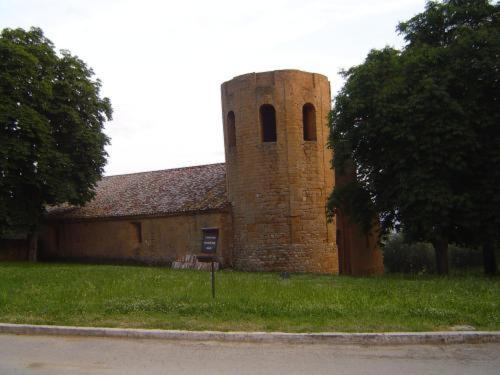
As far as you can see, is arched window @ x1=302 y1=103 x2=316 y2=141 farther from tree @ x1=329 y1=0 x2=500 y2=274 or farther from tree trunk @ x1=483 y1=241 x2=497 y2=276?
tree trunk @ x1=483 y1=241 x2=497 y2=276

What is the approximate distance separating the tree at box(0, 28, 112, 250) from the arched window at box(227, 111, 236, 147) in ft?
25.5

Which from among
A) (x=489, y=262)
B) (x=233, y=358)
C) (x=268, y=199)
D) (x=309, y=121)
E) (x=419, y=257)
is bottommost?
(x=233, y=358)

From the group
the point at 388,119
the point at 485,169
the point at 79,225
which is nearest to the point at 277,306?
the point at 388,119

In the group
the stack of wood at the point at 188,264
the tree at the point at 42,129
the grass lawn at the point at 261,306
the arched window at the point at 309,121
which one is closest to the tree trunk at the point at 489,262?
the grass lawn at the point at 261,306

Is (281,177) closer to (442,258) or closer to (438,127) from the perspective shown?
(442,258)

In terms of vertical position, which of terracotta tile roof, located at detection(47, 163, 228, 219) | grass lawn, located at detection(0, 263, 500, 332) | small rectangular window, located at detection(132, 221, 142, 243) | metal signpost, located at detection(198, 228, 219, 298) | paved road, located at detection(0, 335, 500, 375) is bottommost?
paved road, located at detection(0, 335, 500, 375)

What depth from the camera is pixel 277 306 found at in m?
11.4

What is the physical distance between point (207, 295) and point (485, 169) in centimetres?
1157

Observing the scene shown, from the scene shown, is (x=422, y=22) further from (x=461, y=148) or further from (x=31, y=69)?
(x=31, y=69)

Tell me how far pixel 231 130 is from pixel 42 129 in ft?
29.9

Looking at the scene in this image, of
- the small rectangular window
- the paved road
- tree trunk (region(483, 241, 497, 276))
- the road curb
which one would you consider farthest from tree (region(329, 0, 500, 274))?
the small rectangular window

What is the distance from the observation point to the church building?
971 inches

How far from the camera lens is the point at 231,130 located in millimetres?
26797

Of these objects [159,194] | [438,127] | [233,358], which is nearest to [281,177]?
[438,127]
